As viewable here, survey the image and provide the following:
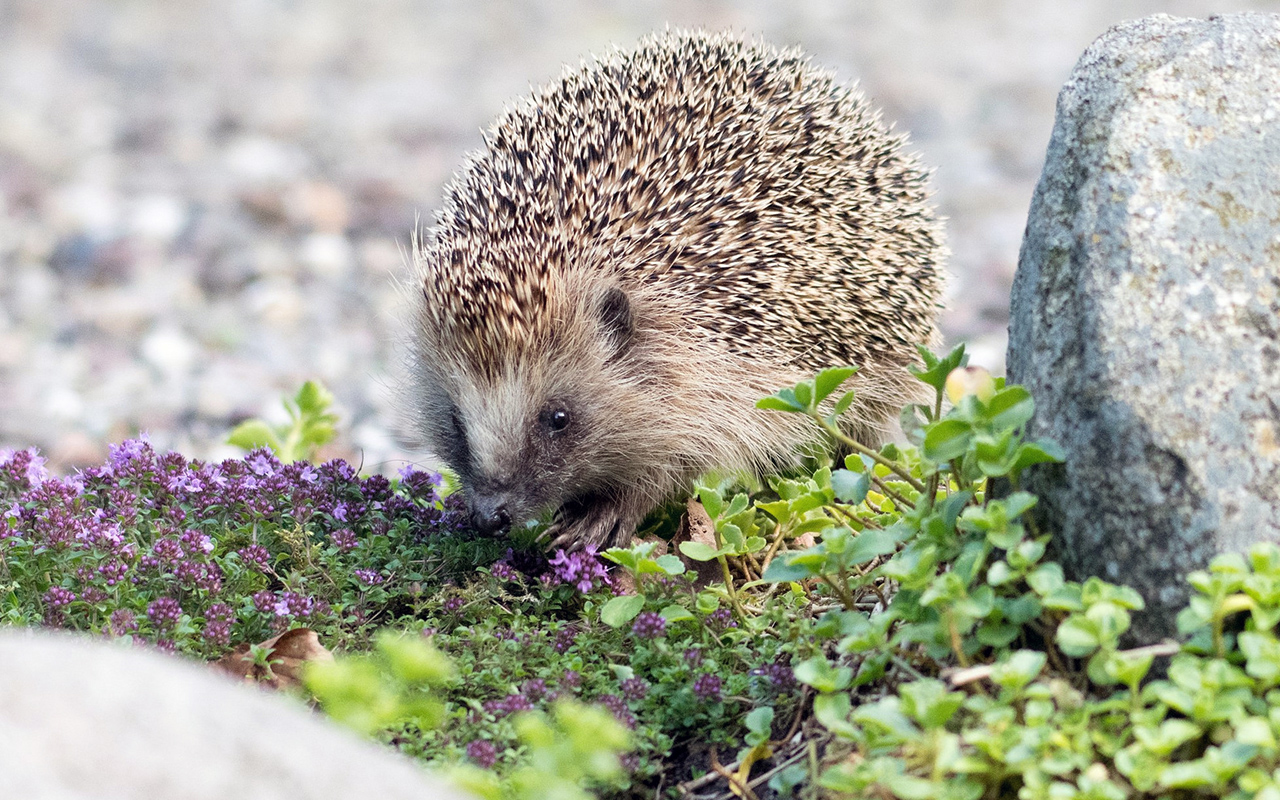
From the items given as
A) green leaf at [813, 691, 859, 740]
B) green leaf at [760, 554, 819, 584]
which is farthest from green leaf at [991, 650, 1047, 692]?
green leaf at [760, 554, 819, 584]

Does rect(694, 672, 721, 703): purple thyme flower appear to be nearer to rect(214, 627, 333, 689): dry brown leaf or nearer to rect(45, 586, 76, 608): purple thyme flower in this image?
rect(214, 627, 333, 689): dry brown leaf

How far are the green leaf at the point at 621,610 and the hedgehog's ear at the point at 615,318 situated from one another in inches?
48.4

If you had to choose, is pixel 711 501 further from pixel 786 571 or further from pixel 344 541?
pixel 344 541

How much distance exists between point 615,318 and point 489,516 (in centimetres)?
81

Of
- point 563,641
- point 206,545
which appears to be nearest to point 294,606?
point 206,545

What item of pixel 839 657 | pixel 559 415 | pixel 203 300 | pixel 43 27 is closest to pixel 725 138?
pixel 559 415

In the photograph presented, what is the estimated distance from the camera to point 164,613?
2855 millimetres

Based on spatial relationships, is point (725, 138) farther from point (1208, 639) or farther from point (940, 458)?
point (1208, 639)

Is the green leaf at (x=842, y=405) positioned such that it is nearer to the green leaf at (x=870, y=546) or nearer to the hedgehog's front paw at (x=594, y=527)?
the green leaf at (x=870, y=546)

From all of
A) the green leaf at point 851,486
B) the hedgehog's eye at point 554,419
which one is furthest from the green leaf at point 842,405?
the hedgehog's eye at point 554,419

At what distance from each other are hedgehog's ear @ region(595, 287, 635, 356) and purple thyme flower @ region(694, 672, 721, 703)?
156 centimetres

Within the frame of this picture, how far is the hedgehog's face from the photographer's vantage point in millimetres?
3781

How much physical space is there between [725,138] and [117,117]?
7788 millimetres

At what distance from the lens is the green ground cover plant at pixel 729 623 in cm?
201
